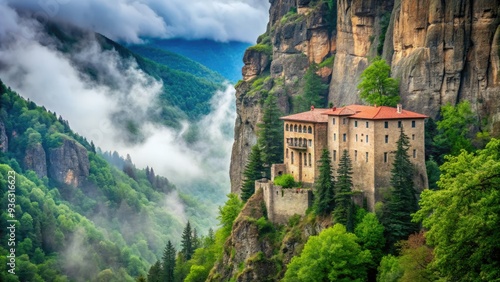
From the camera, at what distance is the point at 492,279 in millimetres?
56594

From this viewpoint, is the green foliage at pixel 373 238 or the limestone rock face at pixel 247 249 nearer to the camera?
the green foliage at pixel 373 238

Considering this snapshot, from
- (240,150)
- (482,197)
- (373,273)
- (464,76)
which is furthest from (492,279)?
(240,150)

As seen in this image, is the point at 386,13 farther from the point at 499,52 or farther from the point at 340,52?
the point at 499,52

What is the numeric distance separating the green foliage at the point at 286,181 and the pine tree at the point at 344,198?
314 inches

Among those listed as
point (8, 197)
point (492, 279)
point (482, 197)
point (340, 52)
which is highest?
point (340, 52)

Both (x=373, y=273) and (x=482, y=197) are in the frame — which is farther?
(x=373, y=273)

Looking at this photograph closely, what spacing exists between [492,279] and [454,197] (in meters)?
6.18

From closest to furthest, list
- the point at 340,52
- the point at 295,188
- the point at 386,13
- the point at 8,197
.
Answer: the point at 295,188 < the point at 386,13 < the point at 340,52 < the point at 8,197

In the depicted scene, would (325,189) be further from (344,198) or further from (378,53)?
(378,53)

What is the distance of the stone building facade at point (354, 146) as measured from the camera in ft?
289

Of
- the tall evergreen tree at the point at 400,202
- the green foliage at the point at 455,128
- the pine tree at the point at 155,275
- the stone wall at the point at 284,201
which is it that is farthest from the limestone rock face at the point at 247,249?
the pine tree at the point at 155,275

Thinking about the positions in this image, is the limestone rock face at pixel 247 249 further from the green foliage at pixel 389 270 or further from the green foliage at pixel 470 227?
the green foliage at pixel 470 227

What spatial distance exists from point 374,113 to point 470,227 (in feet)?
106

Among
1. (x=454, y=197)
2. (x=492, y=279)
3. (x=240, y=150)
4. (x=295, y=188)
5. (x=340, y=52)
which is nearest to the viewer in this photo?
(x=492, y=279)
